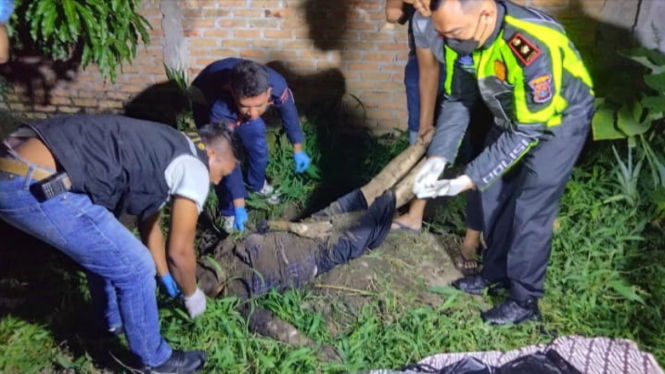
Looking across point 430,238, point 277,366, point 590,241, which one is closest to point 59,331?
A: point 277,366

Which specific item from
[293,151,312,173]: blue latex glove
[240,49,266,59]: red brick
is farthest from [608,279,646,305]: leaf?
[240,49,266,59]: red brick

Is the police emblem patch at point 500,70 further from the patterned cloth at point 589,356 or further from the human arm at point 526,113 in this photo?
the patterned cloth at point 589,356

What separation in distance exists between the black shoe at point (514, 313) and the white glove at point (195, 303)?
1.35m

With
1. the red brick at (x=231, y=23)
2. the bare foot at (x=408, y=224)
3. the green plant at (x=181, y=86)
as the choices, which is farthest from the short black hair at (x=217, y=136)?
the red brick at (x=231, y=23)

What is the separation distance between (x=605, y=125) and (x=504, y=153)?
1.41 metres

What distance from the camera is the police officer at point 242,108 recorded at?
3172mm

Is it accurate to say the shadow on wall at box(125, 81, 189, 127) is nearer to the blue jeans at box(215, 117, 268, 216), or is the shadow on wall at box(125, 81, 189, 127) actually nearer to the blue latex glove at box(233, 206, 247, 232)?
the blue jeans at box(215, 117, 268, 216)

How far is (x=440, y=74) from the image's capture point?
3.22 m

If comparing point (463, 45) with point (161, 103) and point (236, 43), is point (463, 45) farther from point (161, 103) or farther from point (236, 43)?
point (161, 103)

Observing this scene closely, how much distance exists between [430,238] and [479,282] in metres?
0.50

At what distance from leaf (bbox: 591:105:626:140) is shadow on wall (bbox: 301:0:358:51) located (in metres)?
1.85

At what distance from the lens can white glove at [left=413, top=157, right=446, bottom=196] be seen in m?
2.68

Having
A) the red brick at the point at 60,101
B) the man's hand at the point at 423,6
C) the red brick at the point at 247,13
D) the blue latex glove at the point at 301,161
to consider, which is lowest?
the blue latex glove at the point at 301,161

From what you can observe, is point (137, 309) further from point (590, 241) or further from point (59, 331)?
Result: point (590, 241)
